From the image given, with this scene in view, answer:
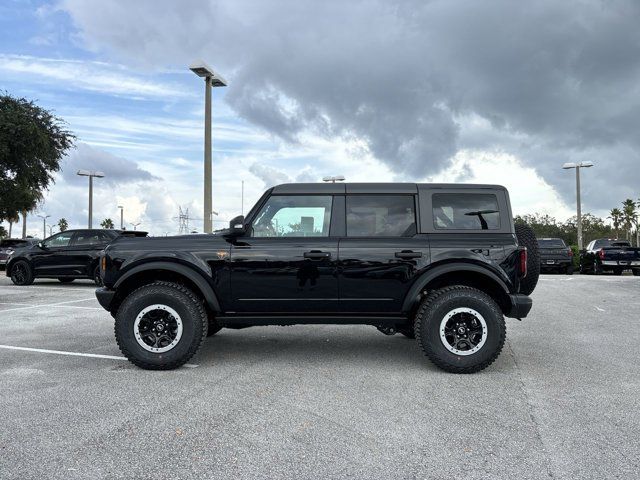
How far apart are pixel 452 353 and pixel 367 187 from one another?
1830 mm

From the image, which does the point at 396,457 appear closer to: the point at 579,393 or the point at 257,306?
the point at 579,393

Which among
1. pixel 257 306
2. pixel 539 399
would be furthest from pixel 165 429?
pixel 539 399

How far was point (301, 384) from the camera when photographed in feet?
16.0

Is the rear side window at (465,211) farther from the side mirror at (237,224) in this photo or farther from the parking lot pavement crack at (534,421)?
the side mirror at (237,224)

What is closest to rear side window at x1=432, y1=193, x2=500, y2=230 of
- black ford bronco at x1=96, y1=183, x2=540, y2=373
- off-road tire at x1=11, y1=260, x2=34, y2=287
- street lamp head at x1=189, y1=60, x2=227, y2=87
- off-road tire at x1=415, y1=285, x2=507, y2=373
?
black ford bronco at x1=96, y1=183, x2=540, y2=373

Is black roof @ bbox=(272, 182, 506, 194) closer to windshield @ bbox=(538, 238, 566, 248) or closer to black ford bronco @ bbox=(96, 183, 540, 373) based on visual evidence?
black ford bronco @ bbox=(96, 183, 540, 373)

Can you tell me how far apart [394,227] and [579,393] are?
2.21 metres

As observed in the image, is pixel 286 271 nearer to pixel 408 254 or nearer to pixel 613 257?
pixel 408 254

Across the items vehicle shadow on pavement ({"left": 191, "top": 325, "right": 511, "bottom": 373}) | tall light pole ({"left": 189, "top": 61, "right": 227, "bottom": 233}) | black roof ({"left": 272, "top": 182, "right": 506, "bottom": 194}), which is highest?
tall light pole ({"left": 189, "top": 61, "right": 227, "bottom": 233})

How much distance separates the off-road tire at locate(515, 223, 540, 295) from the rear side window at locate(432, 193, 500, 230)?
0.45m

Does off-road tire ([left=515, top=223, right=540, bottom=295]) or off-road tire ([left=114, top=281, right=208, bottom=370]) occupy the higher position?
off-road tire ([left=515, top=223, right=540, bottom=295])

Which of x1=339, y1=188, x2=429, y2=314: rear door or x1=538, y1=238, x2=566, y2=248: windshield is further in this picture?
x1=538, y1=238, x2=566, y2=248: windshield

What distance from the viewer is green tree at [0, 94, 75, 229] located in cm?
2555

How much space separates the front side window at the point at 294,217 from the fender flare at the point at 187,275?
69 cm
